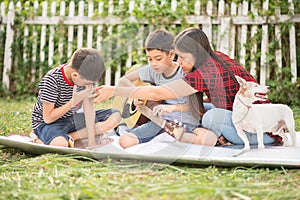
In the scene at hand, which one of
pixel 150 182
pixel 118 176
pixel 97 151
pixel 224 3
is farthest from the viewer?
pixel 224 3

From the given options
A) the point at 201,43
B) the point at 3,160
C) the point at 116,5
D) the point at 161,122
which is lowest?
the point at 3,160

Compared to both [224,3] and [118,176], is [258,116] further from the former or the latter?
[224,3]

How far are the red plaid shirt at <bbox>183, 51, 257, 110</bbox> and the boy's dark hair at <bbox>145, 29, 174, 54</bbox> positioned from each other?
222 millimetres

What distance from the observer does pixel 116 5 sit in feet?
21.9

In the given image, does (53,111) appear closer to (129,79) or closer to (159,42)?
(129,79)

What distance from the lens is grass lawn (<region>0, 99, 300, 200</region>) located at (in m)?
1.96

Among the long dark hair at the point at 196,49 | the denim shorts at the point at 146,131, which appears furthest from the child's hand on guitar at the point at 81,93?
the long dark hair at the point at 196,49

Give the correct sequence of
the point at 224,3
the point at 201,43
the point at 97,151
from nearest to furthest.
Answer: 1. the point at 97,151
2. the point at 201,43
3. the point at 224,3

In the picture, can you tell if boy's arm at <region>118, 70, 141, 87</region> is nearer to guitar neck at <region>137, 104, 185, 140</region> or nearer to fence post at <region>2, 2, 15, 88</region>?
guitar neck at <region>137, 104, 185, 140</region>

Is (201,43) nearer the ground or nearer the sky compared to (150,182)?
nearer the sky

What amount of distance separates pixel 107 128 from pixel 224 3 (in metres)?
3.85

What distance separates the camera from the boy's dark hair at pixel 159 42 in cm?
274

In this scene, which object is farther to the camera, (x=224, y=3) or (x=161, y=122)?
(x=224, y=3)

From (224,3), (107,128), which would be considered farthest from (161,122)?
(224,3)
